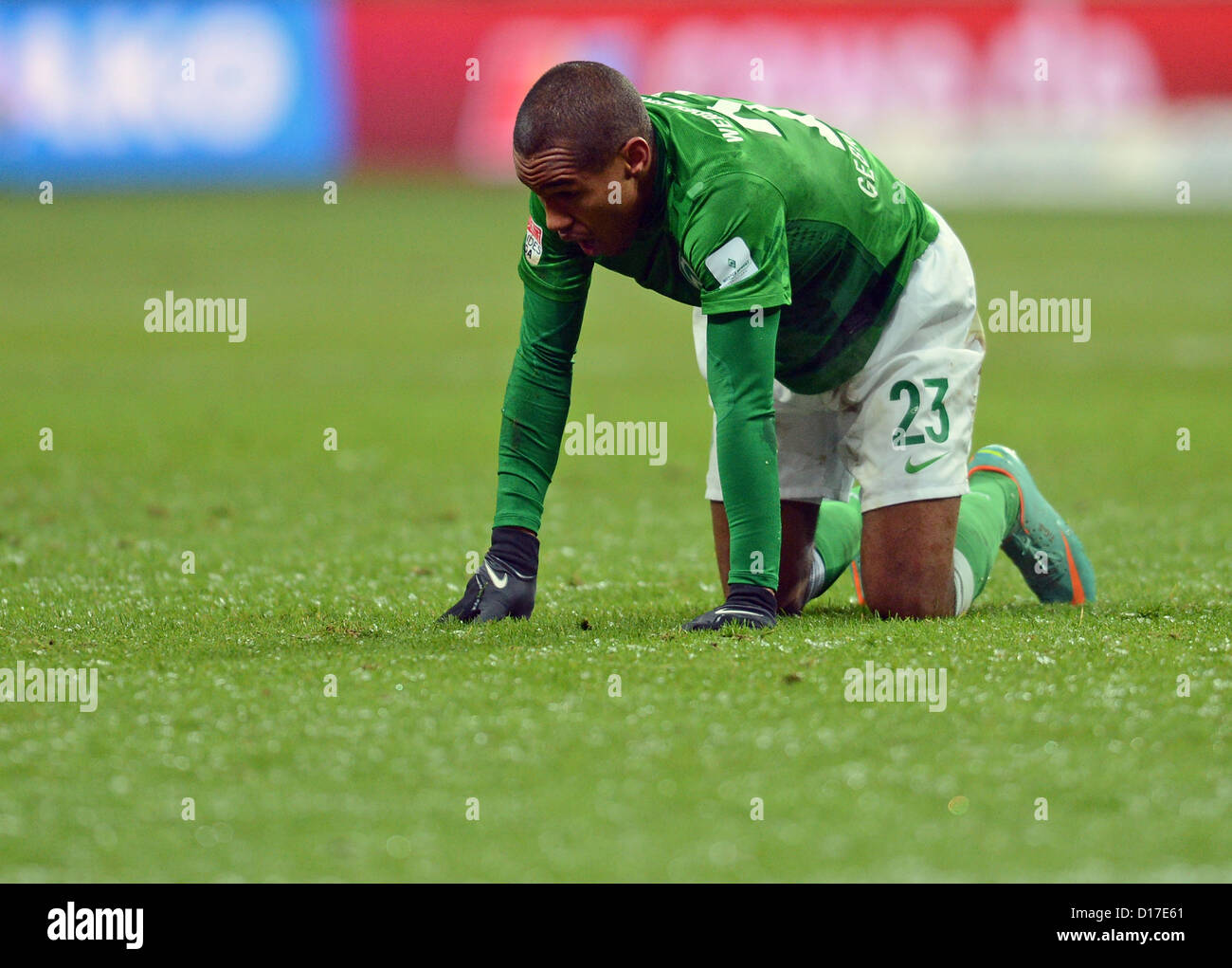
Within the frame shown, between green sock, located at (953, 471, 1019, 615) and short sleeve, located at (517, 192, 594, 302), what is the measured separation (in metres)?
1.42

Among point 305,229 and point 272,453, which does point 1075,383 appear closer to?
point 272,453

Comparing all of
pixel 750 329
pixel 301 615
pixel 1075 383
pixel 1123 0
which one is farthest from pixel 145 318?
pixel 1123 0

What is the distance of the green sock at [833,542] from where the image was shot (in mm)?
5652

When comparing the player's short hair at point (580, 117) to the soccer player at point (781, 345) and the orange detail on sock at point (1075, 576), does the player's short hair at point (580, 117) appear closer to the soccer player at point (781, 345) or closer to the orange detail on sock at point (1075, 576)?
the soccer player at point (781, 345)

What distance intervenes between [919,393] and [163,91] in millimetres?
21890

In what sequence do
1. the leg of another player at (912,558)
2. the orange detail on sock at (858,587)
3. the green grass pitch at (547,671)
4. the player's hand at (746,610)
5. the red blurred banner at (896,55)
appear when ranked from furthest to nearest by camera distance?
the red blurred banner at (896,55) < the orange detail on sock at (858,587) < the leg of another player at (912,558) < the player's hand at (746,610) < the green grass pitch at (547,671)

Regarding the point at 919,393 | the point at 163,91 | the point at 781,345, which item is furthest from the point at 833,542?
the point at 163,91

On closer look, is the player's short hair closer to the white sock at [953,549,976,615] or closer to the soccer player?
the soccer player

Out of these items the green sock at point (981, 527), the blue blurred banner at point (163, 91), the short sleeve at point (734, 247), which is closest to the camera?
the short sleeve at point (734, 247)

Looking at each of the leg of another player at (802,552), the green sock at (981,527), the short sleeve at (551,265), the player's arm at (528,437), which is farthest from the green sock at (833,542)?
the short sleeve at (551,265)

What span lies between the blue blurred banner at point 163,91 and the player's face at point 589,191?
71.5 ft

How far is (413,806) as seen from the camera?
353 centimetres

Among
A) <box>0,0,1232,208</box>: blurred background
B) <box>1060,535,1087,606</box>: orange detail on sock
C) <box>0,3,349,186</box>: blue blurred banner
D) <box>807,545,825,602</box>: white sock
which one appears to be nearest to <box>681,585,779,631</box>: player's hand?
<box>807,545,825,602</box>: white sock

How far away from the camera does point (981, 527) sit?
5.57 meters
